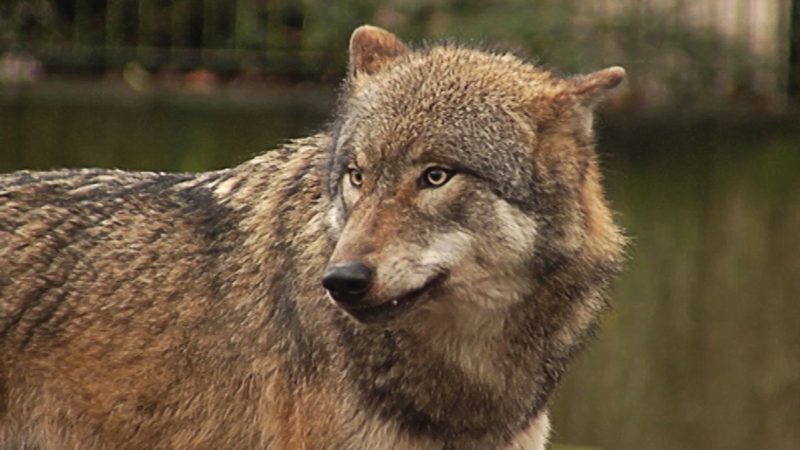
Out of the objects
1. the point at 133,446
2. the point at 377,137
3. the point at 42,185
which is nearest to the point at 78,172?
the point at 42,185

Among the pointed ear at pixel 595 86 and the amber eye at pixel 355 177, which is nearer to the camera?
the amber eye at pixel 355 177

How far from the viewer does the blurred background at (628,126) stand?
10211 millimetres

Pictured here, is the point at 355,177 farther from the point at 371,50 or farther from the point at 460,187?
the point at 371,50

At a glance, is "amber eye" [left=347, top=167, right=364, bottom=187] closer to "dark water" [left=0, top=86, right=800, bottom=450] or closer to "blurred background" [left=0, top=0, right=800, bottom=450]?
"dark water" [left=0, top=86, right=800, bottom=450]

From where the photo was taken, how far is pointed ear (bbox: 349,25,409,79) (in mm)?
5617

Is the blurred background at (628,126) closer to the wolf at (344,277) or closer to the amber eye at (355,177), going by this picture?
the wolf at (344,277)

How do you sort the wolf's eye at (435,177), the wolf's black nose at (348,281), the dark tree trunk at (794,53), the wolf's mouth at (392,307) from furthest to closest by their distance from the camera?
the dark tree trunk at (794,53) → the wolf's eye at (435,177) → the wolf's mouth at (392,307) → the wolf's black nose at (348,281)

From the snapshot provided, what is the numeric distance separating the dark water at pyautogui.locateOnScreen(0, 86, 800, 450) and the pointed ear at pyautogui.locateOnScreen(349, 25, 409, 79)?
4.44 m

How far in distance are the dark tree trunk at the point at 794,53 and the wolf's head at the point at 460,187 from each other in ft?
16.2

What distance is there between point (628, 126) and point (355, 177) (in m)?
5.32

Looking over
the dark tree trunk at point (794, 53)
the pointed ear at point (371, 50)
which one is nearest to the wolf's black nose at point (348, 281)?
the pointed ear at point (371, 50)

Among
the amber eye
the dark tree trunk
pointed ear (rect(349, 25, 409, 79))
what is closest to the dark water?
the dark tree trunk

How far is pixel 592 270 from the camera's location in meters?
5.49

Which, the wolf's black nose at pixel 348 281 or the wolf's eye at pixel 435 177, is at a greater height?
the wolf's eye at pixel 435 177
